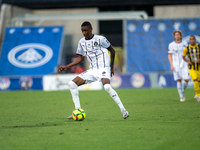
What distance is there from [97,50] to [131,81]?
12.6 meters

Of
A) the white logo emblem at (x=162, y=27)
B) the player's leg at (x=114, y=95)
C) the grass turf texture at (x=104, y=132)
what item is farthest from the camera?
the white logo emblem at (x=162, y=27)

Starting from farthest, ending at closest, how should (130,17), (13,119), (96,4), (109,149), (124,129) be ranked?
(96,4) < (130,17) < (13,119) < (124,129) < (109,149)

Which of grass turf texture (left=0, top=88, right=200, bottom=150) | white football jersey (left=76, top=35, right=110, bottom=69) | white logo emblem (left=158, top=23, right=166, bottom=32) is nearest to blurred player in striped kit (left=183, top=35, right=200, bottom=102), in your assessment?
grass turf texture (left=0, top=88, right=200, bottom=150)

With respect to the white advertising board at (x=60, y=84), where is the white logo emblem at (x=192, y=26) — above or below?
above

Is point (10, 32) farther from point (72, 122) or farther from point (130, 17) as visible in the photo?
point (72, 122)

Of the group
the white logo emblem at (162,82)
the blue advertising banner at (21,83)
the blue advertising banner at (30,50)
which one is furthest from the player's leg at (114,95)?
the blue advertising banner at (30,50)

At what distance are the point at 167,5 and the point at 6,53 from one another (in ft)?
37.8

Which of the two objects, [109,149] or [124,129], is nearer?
[109,149]

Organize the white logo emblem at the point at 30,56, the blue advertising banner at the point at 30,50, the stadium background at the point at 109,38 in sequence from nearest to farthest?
the stadium background at the point at 109,38
the blue advertising banner at the point at 30,50
the white logo emblem at the point at 30,56

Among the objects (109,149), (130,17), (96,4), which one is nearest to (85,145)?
(109,149)

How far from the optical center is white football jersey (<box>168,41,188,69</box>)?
1236 cm

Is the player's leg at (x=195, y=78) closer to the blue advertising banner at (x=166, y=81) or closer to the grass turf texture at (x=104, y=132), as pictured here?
the grass turf texture at (x=104, y=132)

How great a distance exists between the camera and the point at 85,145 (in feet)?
17.0

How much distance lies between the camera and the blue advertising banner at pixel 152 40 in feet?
72.6
